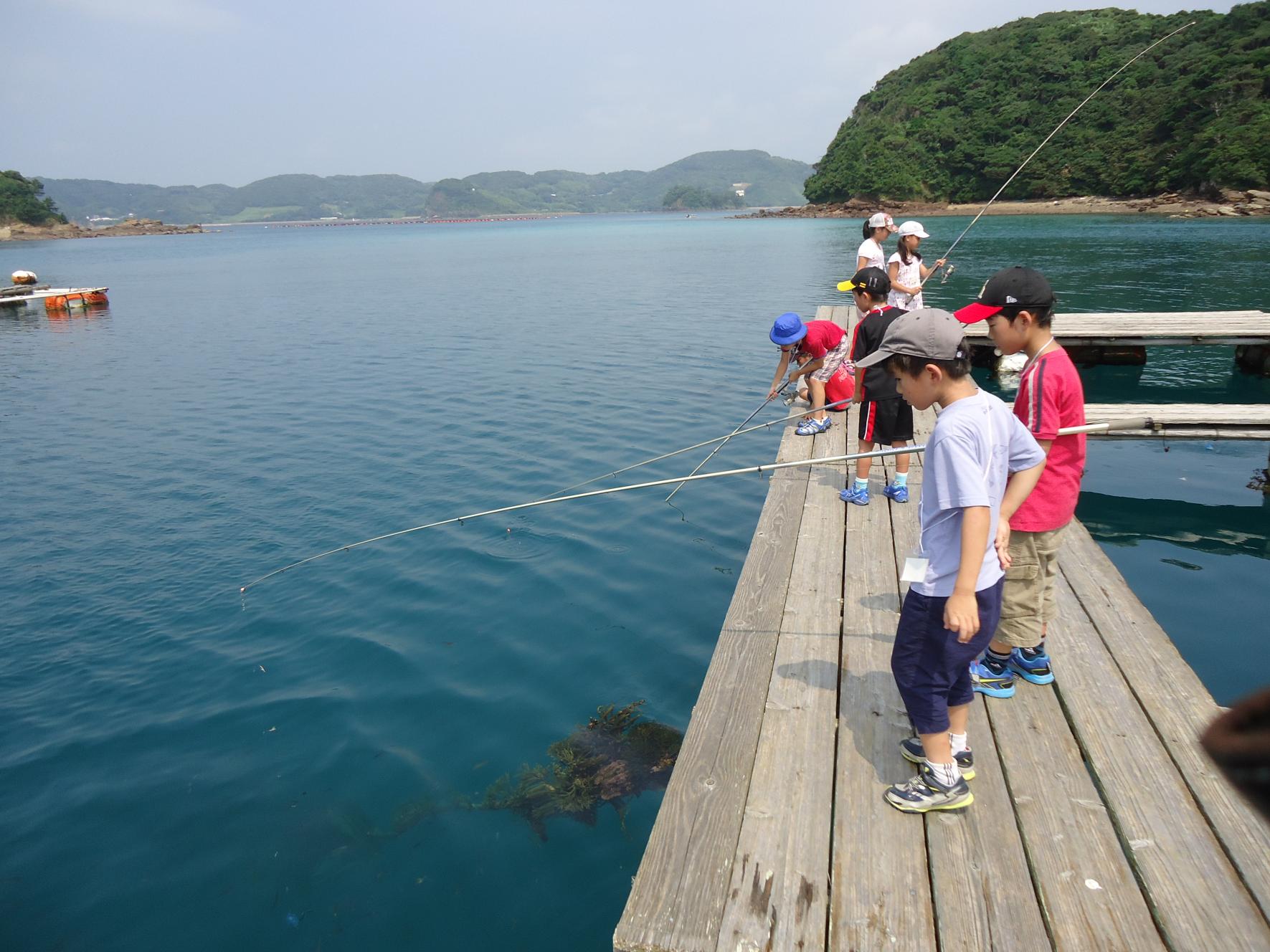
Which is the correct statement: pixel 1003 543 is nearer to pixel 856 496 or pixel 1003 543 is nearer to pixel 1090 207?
pixel 856 496

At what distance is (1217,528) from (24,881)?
1057cm

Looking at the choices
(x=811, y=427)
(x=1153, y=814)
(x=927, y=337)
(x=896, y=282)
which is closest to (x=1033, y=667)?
(x=1153, y=814)

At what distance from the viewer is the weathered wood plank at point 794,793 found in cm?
254

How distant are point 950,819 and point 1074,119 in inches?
3849

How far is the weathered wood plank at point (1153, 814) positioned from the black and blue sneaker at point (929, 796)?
1.86 feet

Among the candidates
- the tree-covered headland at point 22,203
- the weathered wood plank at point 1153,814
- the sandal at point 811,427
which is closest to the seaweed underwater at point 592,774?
the weathered wood plank at point 1153,814

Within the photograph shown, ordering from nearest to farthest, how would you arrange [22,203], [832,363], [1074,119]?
1. [832,363]
2. [1074,119]
3. [22,203]

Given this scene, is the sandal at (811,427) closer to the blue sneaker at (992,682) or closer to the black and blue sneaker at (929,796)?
the blue sneaker at (992,682)

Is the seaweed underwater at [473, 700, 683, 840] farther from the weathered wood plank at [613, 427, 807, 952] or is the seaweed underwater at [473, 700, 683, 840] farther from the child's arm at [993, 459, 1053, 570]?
the child's arm at [993, 459, 1053, 570]

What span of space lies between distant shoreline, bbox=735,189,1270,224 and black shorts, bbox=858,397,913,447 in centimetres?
5682

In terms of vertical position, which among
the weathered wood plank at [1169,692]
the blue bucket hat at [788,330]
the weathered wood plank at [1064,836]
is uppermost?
the blue bucket hat at [788,330]

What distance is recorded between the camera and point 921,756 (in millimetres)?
3170

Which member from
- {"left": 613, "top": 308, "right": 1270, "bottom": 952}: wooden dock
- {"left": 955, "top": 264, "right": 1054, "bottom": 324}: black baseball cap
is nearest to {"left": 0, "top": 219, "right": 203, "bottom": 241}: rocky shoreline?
{"left": 613, "top": 308, "right": 1270, "bottom": 952}: wooden dock

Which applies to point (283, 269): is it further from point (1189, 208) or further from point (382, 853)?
point (1189, 208)
